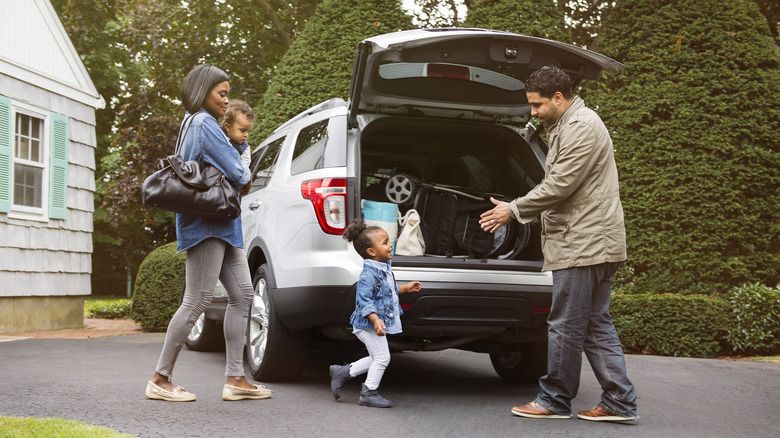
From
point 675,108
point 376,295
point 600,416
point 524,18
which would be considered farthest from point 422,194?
point 524,18

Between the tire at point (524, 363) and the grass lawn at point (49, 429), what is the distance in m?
3.04

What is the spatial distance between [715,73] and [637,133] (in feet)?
3.48

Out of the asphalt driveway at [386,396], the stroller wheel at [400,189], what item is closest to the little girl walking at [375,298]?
the asphalt driveway at [386,396]

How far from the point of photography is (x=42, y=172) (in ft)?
35.0

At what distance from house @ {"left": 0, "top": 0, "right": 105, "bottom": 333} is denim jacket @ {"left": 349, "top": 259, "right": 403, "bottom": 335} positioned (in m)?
6.78

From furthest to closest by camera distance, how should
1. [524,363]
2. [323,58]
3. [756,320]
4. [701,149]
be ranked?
[323,58] → [701,149] → [756,320] → [524,363]

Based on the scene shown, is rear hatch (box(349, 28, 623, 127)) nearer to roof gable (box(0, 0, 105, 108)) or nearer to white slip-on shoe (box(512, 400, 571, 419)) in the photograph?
white slip-on shoe (box(512, 400, 571, 419))

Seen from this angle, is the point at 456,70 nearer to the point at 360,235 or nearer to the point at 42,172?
the point at 360,235

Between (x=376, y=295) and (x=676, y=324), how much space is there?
4.72 meters

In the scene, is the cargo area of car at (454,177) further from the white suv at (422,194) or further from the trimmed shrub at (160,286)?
the trimmed shrub at (160,286)

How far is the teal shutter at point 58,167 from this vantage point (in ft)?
35.1

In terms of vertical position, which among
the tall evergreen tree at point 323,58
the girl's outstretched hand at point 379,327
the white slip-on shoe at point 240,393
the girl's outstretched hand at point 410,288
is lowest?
the white slip-on shoe at point 240,393

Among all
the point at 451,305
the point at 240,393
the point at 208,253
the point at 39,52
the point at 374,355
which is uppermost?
the point at 39,52

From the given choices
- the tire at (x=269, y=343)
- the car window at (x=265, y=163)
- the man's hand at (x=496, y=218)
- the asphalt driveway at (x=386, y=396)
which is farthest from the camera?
the car window at (x=265, y=163)
